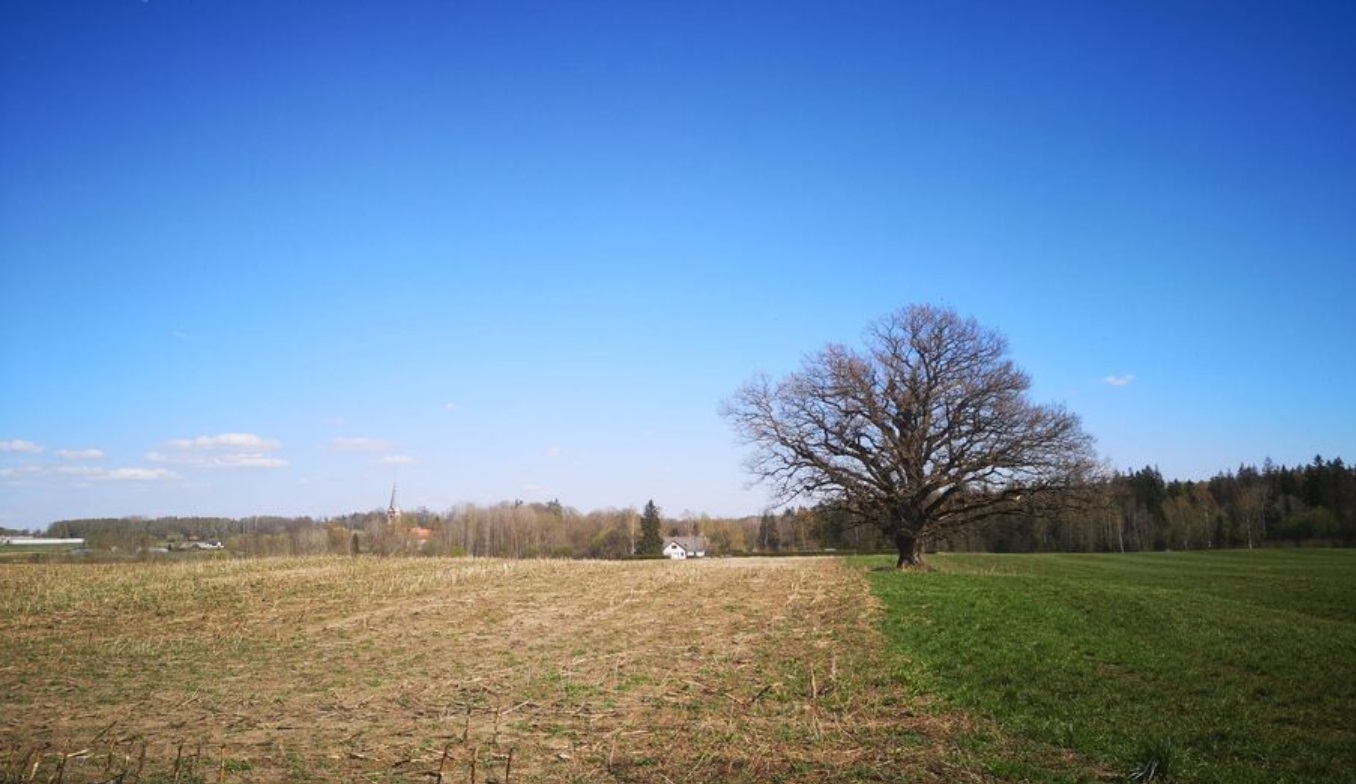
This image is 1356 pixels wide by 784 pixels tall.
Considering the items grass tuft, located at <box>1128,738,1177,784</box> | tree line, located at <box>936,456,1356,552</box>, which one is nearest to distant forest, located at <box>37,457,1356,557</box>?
tree line, located at <box>936,456,1356,552</box>

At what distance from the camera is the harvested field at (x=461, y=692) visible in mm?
7648

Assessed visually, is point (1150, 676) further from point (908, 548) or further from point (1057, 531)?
point (1057, 531)

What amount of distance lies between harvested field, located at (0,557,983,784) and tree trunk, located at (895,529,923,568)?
33.9ft

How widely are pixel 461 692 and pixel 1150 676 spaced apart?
10827 mm

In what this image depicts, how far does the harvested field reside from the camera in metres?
7.65

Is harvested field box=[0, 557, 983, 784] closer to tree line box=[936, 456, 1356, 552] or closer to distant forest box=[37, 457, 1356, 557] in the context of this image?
distant forest box=[37, 457, 1356, 557]

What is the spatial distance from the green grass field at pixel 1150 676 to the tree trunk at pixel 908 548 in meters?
10.2

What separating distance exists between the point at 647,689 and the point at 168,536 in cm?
13326

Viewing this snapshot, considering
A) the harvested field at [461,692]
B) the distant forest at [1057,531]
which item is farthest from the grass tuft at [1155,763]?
the distant forest at [1057,531]

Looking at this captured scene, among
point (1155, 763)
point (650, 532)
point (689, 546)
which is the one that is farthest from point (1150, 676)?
point (689, 546)

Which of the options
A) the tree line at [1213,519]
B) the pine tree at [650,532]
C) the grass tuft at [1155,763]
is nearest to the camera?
the grass tuft at [1155,763]

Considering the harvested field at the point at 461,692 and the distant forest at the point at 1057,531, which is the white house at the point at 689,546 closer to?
the distant forest at the point at 1057,531

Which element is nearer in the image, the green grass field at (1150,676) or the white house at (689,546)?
the green grass field at (1150,676)

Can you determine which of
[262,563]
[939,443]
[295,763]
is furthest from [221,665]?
[262,563]
